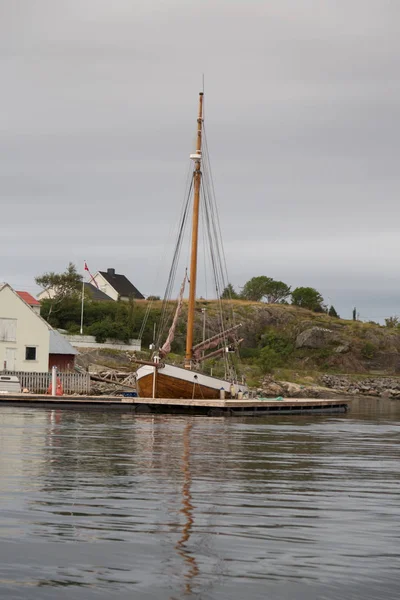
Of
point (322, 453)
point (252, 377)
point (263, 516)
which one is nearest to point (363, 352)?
point (252, 377)

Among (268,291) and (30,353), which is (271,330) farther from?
(30,353)

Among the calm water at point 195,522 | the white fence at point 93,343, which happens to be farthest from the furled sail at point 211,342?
the calm water at point 195,522

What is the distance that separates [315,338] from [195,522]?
4339 inches

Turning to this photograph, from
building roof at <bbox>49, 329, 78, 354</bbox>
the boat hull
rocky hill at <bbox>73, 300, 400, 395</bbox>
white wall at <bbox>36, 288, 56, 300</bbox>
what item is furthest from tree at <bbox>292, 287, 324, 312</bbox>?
the boat hull

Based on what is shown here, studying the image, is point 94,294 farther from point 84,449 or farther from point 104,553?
point 104,553

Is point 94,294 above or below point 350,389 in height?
above

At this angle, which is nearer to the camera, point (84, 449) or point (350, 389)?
point (84, 449)

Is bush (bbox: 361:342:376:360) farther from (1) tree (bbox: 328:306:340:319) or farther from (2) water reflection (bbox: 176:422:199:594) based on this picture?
(2) water reflection (bbox: 176:422:199:594)

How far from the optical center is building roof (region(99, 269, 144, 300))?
131 meters

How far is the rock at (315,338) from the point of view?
123 metres

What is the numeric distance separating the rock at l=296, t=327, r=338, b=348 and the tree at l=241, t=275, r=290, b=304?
26.7 m

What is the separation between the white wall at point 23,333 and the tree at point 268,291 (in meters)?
88.8

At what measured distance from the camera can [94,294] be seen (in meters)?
119

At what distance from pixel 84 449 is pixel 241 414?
25.7 metres
